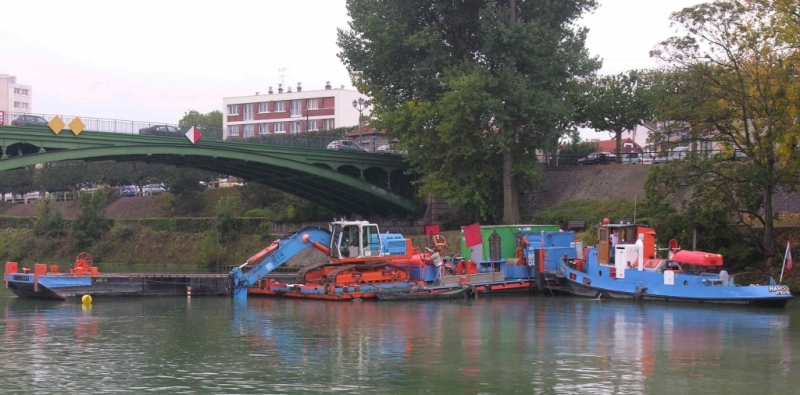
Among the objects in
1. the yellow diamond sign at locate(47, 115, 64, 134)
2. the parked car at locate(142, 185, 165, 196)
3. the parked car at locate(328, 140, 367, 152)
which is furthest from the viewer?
the parked car at locate(142, 185, 165, 196)

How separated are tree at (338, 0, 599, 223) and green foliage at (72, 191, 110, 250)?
31.8 metres

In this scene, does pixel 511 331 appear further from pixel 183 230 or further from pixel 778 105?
pixel 183 230

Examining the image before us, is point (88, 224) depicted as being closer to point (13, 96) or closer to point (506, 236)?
point (506, 236)

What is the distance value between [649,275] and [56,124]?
30286mm

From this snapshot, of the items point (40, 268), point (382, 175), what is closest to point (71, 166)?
point (382, 175)

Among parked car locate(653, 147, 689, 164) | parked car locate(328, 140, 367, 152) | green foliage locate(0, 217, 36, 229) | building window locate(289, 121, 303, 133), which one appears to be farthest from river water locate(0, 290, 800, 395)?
building window locate(289, 121, 303, 133)

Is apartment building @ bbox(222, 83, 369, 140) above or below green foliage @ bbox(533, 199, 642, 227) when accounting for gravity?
above

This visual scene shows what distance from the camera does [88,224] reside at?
273 feet

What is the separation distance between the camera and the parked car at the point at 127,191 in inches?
4183

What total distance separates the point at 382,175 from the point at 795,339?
43.2 metres

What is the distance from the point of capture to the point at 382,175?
7056 cm

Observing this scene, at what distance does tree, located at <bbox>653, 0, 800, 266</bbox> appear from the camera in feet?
144

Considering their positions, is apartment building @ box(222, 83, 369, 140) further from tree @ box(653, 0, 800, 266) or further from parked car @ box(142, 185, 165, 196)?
tree @ box(653, 0, 800, 266)

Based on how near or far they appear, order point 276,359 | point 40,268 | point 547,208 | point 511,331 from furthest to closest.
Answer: point 547,208
point 40,268
point 511,331
point 276,359
